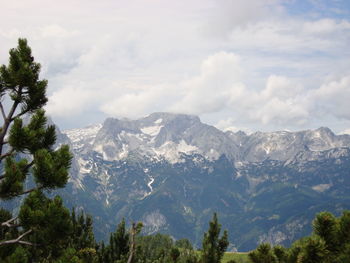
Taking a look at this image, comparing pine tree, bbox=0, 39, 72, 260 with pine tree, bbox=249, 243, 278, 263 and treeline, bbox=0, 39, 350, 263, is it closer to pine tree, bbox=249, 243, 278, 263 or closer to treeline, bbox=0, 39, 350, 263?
treeline, bbox=0, 39, 350, 263

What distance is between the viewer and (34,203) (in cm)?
1428

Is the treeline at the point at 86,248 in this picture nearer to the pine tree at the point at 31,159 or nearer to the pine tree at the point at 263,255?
the pine tree at the point at 31,159

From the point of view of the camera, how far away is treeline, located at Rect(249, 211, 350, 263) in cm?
1190

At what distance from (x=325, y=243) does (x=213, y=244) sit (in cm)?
1635

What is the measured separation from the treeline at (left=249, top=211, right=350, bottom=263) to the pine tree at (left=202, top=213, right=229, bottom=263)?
45.2 feet

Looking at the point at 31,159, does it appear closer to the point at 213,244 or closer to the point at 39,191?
the point at 39,191

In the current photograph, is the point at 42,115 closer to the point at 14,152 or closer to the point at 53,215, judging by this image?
the point at 14,152

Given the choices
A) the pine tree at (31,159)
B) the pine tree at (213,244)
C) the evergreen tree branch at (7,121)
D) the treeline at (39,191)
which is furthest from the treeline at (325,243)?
the pine tree at (213,244)

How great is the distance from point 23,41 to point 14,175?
235 inches

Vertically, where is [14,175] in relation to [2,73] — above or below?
below

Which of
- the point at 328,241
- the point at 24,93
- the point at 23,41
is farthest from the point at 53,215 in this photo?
the point at 328,241

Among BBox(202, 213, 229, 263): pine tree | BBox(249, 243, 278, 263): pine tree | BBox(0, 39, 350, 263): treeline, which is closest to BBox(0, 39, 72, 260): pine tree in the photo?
BBox(0, 39, 350, 263): treeline

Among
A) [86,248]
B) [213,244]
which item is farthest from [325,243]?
[213,244]

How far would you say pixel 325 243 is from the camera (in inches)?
496
